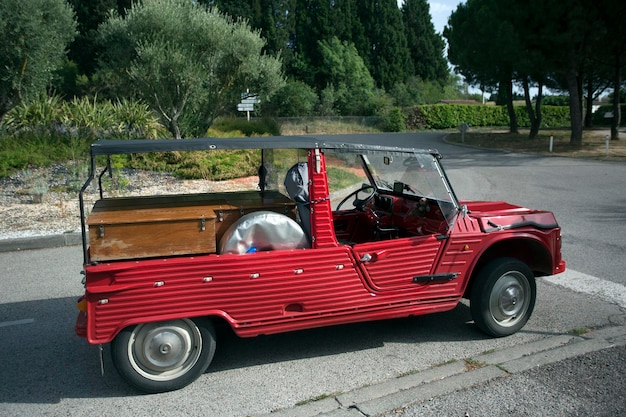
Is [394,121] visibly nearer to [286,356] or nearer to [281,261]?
[286,356]

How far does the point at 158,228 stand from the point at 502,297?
292cm

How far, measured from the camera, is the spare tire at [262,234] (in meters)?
3.94

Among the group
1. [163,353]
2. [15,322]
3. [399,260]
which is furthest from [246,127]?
[163,353]

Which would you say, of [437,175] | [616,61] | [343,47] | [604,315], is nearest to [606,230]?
[604,315]

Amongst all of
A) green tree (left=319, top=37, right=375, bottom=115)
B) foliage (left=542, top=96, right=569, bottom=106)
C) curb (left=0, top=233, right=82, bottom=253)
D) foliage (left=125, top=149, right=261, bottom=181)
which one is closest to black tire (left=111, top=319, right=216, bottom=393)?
curb (left=0, top=233, right=82, bottom=253)

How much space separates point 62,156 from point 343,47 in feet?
136

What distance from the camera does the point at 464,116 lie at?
4725 centimetres

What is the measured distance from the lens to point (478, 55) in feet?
92.3

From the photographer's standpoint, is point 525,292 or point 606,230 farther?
point 606,230

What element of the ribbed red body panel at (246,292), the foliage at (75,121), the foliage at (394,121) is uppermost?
the foliage at (394,121)

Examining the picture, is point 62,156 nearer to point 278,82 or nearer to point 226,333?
point 278,82

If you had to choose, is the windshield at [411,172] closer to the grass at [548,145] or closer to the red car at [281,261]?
the red car at [281,261]

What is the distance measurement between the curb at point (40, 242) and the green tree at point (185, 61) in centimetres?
877

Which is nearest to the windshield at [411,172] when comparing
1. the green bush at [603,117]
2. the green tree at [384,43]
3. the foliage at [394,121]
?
the foliage at [394,121]
